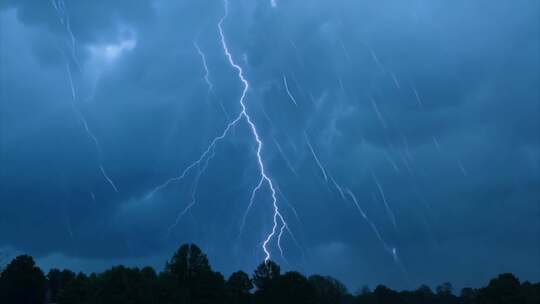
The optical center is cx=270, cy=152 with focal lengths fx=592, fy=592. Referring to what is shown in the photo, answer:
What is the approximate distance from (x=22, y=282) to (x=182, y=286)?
1865 cm

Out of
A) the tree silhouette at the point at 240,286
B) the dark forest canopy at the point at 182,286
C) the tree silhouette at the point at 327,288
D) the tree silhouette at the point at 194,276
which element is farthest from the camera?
the tree silhouette at the point at 327,288

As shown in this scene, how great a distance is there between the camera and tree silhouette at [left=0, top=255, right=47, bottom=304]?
65.8 metres

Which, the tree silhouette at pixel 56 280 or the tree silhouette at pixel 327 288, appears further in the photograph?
the tree silhouette at pixel 327 288


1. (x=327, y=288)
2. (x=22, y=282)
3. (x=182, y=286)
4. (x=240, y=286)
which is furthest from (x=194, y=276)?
(x=327, y=288)

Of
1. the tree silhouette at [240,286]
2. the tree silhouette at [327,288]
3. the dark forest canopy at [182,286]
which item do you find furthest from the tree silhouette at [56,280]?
the tree silhouette at [327,288]

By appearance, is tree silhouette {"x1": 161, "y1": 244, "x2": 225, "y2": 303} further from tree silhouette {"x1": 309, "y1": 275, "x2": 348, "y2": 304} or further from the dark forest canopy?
tree silhouette {"x1": 309, "y1": 275, "x2": 348, "y2": 304}

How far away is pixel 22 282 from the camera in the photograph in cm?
6756

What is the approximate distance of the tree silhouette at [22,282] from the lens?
65.8 meters

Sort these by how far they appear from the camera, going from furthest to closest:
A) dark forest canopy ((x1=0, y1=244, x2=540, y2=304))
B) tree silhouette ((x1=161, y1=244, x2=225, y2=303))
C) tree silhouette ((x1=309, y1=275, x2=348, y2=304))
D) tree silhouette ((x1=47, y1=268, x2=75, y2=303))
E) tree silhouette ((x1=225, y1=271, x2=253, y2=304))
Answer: tree silhouette ((x1=309, y1=275, x2=348, y2=304)), tree silhouette ((x1=47, y1=268, x2=75, y2=303)), tree silhouette ((x1=225, y1=271, x2=253, y2=304)), tree silhouette ((x1=161, y1=244, x2=225, y2=303)), dark forest canopy ((x1=0, y1=244, x2=540, y2=304))

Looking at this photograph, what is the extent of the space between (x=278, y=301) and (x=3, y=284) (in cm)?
3181

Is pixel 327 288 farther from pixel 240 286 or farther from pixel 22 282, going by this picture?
pixel 22 282

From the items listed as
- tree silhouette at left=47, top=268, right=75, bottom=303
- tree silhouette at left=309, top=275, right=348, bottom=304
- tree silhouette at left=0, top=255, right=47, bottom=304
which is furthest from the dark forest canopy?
tree silhouette at left=309, top=275, right=348, bottom=304

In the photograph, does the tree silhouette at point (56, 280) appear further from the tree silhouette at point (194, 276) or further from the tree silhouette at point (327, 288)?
the tree silhouette at point (327, 288)

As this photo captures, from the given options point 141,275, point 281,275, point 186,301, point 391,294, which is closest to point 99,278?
point 141,275
